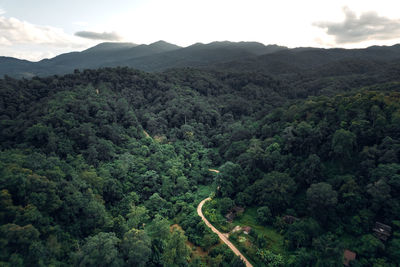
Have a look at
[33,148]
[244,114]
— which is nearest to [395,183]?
[33,148]

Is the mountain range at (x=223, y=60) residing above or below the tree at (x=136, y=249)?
above

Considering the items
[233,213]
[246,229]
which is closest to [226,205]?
[233,213]

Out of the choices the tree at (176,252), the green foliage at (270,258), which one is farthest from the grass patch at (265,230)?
the tree at (176,252)

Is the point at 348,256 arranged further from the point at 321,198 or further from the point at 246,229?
the point at 246,229

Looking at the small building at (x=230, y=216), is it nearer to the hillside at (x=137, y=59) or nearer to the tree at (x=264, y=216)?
the tree at (x=264, y=216)

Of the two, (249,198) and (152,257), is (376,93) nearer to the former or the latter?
(249,198)

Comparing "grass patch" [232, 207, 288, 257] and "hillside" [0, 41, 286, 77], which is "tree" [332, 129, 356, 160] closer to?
"grass patch" [232, 207, 288, 257]
